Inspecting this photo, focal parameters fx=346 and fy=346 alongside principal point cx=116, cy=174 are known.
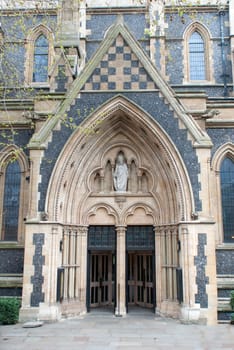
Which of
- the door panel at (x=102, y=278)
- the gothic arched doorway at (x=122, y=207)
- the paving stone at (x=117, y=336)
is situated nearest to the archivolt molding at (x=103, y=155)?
the gothic arched doorway at (x=122, y=207)

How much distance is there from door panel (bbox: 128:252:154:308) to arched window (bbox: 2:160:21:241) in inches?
183

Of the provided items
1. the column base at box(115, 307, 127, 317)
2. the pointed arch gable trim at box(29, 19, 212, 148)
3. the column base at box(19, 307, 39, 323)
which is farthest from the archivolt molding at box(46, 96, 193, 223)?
the column base at box(115, 307, 127, 317)

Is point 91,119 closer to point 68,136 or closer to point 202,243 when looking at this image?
point 68,136

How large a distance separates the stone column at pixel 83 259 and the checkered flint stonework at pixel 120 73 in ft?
16.9

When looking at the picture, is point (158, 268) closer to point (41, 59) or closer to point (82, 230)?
point (82, 230)

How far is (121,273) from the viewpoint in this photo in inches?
474

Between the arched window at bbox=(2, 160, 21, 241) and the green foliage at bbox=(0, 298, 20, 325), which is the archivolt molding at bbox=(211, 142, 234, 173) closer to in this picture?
the arched window at bbox=(2, 160, 21, 241)

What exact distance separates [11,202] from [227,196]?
8247 mm

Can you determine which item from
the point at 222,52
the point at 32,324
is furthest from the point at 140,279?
the point at 222,52

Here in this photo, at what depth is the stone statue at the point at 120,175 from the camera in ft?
42.0

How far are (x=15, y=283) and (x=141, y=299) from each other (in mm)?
4824

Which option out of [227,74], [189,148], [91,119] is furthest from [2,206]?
[227,74]

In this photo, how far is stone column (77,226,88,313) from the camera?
12.1 meters

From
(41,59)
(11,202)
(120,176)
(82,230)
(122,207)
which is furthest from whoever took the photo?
(41,59)
